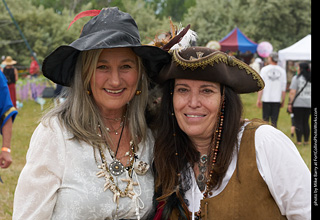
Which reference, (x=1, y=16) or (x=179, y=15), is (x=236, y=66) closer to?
(x=1, y=16)

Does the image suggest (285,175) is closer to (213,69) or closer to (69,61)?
(213,69)

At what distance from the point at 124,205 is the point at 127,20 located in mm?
1135

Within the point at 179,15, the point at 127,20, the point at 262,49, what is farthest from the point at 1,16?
the point at 179,15

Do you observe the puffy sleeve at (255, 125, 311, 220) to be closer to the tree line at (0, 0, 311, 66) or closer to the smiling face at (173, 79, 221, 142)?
the smiling face at (173, 79, 221, 142)

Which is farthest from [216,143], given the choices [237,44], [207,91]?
[237,44]

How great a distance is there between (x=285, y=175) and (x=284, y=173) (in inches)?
0.5

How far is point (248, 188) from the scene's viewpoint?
2.31 metres

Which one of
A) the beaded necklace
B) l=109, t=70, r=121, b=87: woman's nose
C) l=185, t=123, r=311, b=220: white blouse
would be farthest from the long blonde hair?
l=185, t=123, r=311, b=220: white blouse

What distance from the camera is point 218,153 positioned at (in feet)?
8.14

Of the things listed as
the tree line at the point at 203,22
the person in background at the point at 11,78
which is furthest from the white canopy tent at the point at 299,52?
the tree line at the point at 203,22

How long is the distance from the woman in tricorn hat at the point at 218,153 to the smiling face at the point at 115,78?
21cm

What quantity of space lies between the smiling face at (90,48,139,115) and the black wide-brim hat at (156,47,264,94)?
0.25 meters

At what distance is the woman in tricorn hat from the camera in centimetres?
228

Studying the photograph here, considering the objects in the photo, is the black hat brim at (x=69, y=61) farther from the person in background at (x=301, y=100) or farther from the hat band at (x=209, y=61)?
the person in background at (x=301, y=100)
